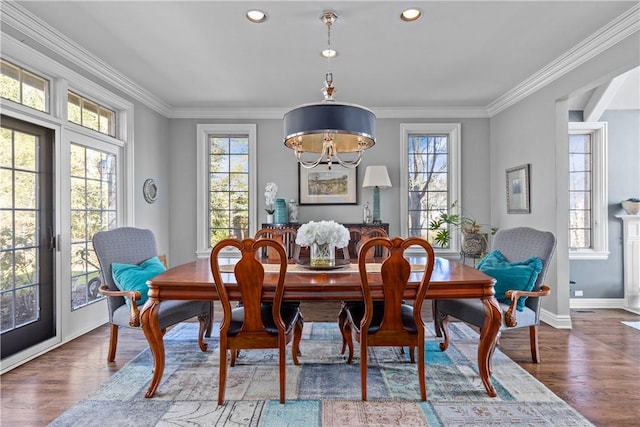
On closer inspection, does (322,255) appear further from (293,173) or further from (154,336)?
(293,173)

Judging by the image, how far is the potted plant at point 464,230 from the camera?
441 cm

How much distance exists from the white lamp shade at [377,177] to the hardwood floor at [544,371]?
223 centimetres

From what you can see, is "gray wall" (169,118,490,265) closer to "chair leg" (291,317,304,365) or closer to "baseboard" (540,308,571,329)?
"baseboard" (540,308,571,329)

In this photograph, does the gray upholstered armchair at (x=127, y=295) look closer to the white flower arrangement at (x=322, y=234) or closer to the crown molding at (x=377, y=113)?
the white flower arrangement at (x=322, y=234)

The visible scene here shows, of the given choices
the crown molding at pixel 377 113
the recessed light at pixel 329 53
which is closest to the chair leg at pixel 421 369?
the recessed light at pixel 329 53

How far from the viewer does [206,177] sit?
502 cm

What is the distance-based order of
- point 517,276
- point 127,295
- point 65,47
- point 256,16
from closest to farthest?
point 127,295, point 517,276, point 256,16, point 65,47

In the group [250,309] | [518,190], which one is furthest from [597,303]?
[250,309]

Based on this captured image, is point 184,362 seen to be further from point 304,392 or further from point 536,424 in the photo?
point 536,424

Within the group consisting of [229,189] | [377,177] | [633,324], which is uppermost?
[377,177]

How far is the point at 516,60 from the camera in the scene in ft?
11.3

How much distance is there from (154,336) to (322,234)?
123cm

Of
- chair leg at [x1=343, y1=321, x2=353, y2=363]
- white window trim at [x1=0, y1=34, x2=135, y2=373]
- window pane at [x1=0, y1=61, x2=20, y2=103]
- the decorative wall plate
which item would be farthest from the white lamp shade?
window pane at [x1=0, y1=61, x2=20, y2=103]

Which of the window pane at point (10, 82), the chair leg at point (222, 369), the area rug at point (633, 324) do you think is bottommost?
the area rug at point (633, 324)
